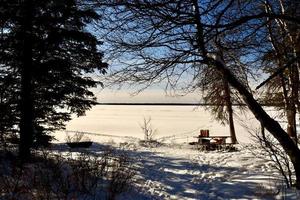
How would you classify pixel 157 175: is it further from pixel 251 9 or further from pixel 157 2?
pixel 157 2

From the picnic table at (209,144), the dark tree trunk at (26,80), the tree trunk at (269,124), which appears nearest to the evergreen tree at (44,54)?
the dark tree trunk at (26,80)

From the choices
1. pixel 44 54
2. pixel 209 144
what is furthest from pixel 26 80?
pixel 209 144

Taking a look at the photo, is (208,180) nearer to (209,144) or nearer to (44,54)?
(44,54)

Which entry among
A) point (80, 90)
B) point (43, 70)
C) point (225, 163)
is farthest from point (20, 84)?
point (225, 163)

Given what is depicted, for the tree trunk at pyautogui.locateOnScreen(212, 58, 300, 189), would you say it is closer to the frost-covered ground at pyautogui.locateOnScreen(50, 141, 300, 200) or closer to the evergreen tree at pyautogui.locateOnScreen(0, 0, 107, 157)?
the frost-covered ground at pyautogui.locateOnScreen(50, 141, 300, 200)

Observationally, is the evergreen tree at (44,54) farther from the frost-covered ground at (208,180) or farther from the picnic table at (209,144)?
the picnic table at (209,144)

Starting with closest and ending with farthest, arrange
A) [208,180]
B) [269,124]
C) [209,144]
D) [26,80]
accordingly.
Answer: [269,124] → [208,180] → [26,80] → [209,144]

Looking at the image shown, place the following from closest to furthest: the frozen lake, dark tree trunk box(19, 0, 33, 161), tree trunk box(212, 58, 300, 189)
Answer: tree trunk box(212, 58, 300, 189) → dark tree trunk box(19, 0, 33, 161) → the frozen lake

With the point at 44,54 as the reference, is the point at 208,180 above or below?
below

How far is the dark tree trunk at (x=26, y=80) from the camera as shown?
11.7 m

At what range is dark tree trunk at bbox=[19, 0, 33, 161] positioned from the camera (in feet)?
38.3

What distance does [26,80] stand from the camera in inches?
467

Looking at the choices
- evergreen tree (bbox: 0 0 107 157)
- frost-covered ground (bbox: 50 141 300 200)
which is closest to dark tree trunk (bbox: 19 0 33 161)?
evergreen tree (bbox: 0 0 107 157)

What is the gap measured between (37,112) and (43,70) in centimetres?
176
